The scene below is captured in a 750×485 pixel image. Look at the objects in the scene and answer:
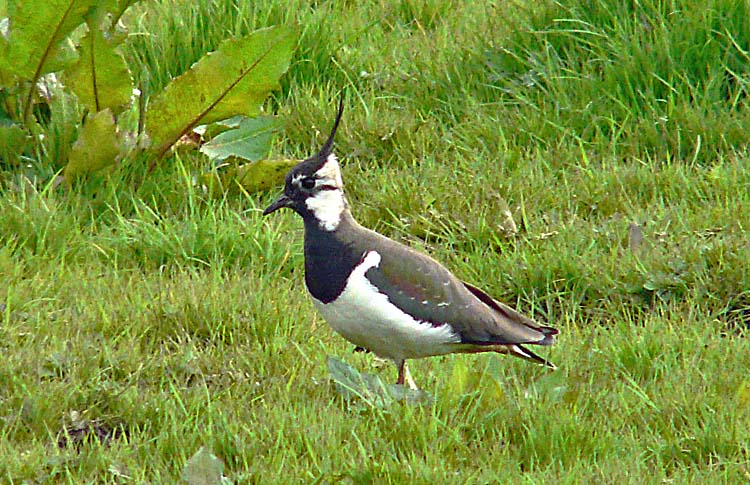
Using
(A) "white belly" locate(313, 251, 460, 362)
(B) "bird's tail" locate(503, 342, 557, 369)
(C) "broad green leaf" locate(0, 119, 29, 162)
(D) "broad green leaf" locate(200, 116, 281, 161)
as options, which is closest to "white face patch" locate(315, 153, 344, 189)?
(A) "white belly" locate(313, 251, 460, 362)

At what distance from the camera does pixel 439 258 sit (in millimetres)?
5199

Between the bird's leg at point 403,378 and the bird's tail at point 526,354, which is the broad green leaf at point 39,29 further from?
the bird's tail at point 526,354

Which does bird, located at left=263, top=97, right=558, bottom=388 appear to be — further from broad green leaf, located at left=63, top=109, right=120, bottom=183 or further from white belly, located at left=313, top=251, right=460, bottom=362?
broad green leaf, located at left=63, top=109, right=120, bottom=183

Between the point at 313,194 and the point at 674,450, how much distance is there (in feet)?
4.84

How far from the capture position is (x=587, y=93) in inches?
231

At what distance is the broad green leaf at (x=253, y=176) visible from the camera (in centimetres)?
549

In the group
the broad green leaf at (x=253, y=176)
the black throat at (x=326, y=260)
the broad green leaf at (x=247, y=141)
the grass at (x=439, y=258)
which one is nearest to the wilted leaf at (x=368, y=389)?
the grass at (x=439, y=258)

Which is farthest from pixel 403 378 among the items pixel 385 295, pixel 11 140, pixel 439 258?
pixel 11 140

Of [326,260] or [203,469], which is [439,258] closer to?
[326,260]

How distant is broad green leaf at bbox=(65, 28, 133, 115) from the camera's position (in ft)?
17.0

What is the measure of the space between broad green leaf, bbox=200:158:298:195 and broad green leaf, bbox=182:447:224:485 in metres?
2.03

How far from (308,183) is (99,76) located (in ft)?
4.35

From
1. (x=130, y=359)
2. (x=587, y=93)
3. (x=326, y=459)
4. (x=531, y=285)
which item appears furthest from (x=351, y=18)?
(x=326, y=459)

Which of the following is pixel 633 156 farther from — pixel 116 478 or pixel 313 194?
pixel 116 478
